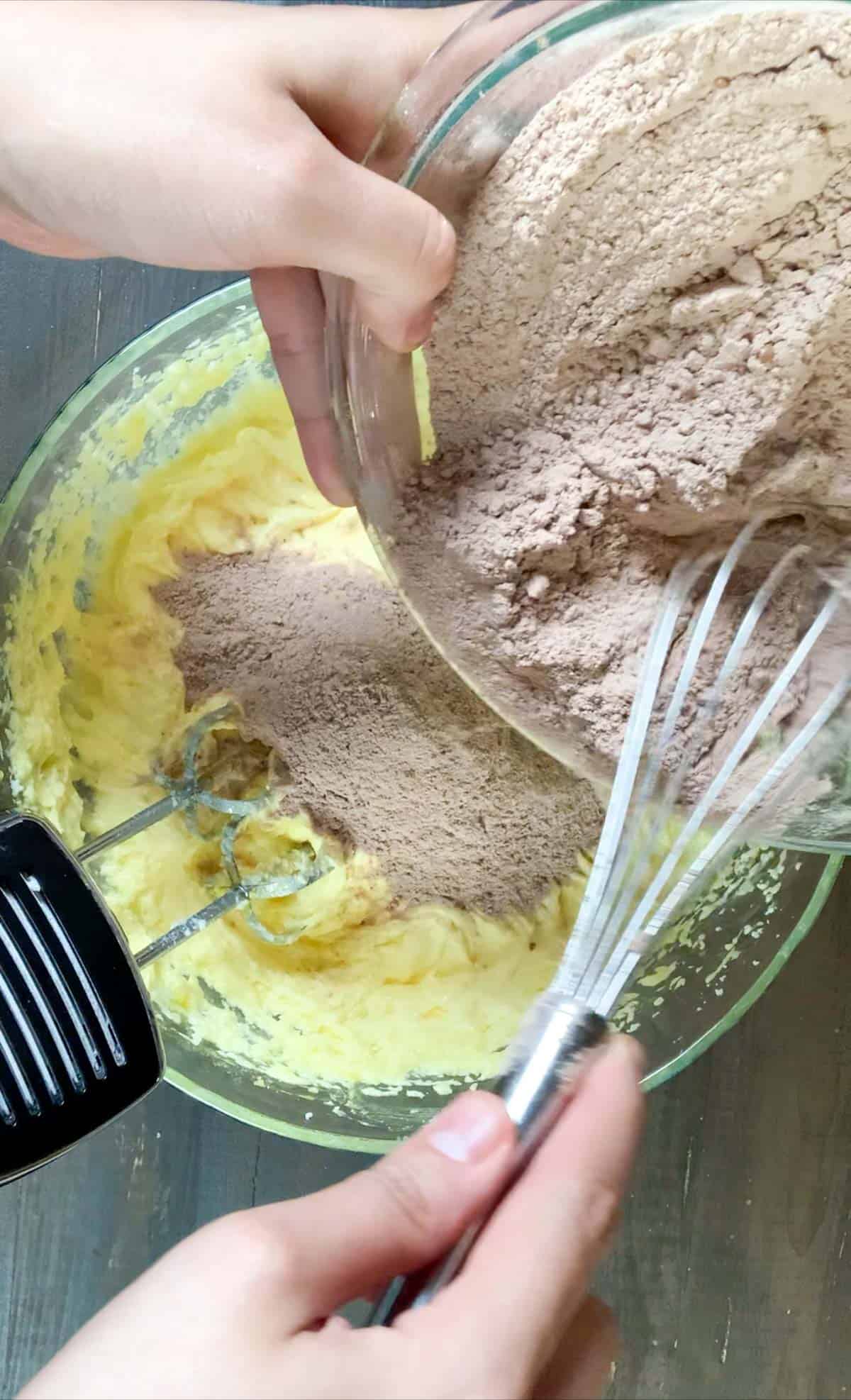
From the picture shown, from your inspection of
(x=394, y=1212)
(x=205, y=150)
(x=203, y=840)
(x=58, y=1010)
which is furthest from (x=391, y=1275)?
(x=205, y=150)

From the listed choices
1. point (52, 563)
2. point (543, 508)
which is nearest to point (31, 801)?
point (52, 563)

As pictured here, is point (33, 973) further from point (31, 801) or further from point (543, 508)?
point (543, 508)

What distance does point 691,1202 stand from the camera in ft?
2.53

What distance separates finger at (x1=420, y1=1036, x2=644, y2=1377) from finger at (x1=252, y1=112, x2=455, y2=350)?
1.23 feet

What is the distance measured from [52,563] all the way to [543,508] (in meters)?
0.43

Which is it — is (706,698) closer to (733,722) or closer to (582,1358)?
(733,722)

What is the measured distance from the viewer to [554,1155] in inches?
15.9

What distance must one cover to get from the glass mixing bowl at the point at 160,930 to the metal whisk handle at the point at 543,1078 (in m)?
0.25

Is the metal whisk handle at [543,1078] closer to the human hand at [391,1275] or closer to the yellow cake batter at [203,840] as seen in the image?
the human hand at [391,1275]

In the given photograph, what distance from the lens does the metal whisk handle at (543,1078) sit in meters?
0.42

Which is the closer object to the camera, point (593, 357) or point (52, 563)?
point (593, 357)

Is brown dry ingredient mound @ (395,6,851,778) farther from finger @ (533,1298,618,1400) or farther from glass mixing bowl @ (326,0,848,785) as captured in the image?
finger @ (533,1298,618,1400)

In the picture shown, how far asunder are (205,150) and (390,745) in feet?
1.24

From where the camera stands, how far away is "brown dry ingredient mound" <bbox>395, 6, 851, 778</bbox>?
412 mm
